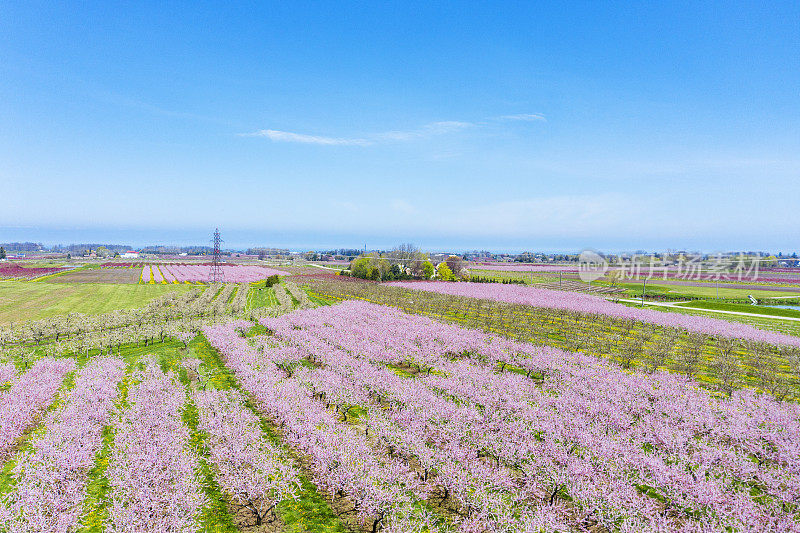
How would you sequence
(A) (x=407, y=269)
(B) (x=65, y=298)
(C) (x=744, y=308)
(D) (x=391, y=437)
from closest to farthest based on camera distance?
(D) (x=391, y=437)
(B) (x=65, y=298)
(C) (x=744, y=308)
(A) (x=407, y=269)

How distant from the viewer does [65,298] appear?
189 feet

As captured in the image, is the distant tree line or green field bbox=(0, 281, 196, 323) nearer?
green field bbox=(0, 281, 196, 323)

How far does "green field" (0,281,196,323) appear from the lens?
154 ft

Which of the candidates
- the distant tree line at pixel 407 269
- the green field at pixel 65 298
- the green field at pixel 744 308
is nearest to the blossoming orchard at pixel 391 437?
the green field at pixel 65 298

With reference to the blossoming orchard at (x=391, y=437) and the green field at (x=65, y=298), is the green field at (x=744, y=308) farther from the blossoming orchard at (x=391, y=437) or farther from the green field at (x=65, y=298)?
the green field at (x=65, y=298)

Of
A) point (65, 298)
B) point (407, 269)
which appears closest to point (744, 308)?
point (407, 269)

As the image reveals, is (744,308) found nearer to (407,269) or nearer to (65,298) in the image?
(407,269)

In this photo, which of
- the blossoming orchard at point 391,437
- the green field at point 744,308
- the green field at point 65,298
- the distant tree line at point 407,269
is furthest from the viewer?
the distant tree line at point 407,269

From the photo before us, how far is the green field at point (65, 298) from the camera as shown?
4709 cm

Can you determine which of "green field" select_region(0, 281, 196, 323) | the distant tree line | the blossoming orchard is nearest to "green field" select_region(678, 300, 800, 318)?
the blossoming orchard

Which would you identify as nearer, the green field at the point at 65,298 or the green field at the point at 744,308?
the green field at the point at 65,298

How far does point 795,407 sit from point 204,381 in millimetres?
35776

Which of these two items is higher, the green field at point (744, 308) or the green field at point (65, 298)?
the green field at point (744, 308)

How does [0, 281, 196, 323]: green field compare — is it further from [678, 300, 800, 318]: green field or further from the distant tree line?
[678, 300, 800, 318]: green field
